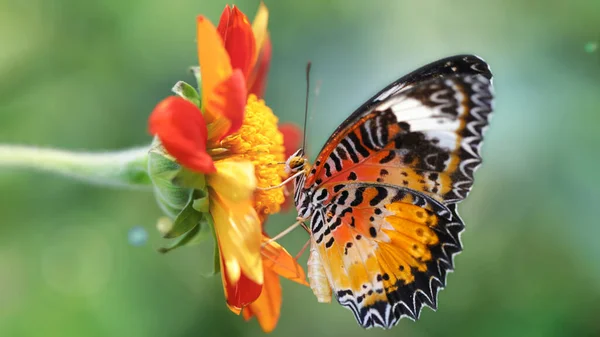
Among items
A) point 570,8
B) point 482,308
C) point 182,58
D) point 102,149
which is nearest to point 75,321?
point 102,149

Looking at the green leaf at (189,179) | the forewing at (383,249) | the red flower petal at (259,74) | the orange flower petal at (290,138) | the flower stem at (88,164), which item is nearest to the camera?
the green leaf at (189,179)

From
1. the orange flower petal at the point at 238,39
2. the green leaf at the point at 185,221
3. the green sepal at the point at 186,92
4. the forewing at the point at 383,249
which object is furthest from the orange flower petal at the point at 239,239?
the forewing at the point at 383,249

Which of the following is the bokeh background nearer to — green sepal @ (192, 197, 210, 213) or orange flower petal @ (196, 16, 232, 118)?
green sepal @ (192, 197, 210, 213)

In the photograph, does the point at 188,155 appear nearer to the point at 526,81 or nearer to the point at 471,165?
the point at 471,165

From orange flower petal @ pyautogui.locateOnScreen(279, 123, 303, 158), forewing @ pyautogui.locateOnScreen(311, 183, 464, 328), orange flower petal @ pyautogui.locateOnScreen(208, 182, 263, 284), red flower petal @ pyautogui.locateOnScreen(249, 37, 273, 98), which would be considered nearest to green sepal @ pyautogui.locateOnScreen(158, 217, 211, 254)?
orange flower petal @ pyautogui.locateOnScreen(208, 182, 263, 284)

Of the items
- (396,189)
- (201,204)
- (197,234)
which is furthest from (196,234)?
(396,189)

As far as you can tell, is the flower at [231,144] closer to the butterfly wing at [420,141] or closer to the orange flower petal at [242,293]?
the orange flower petal at [242,293]
